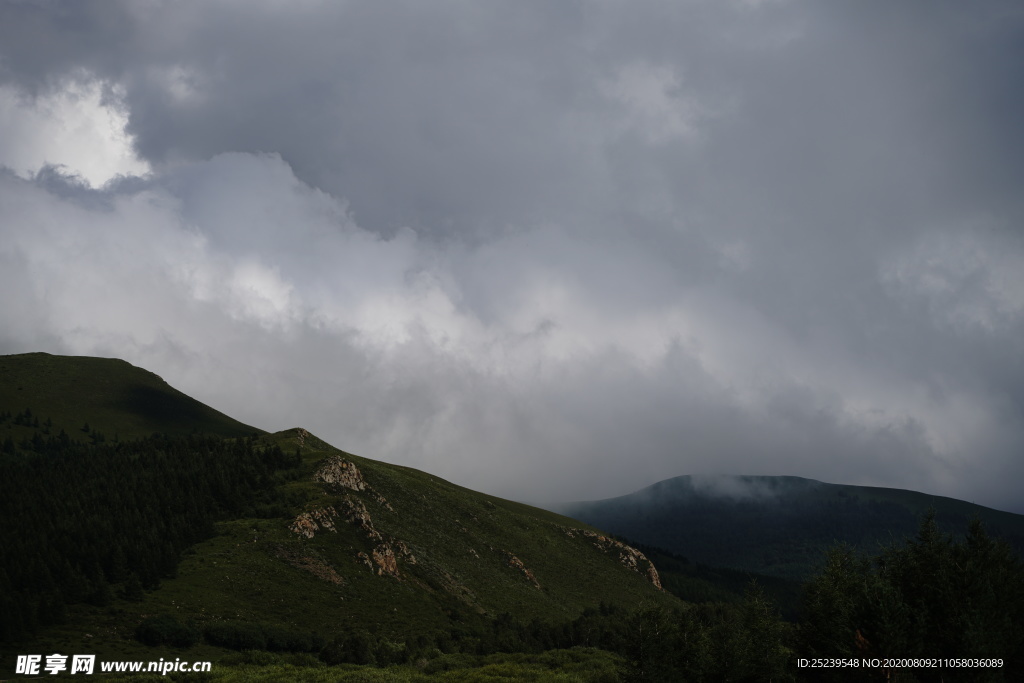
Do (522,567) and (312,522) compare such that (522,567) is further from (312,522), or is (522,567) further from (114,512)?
(114,512)

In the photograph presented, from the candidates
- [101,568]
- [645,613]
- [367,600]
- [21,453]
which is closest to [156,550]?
[101,568]

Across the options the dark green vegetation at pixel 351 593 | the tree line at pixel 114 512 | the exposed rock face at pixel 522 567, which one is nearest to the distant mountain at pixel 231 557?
the tree line at pixel 114 512

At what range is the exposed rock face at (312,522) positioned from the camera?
11912cm

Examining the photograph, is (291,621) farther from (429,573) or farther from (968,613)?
(968,613)

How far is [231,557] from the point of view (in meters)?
105

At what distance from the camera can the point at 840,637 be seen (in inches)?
1790

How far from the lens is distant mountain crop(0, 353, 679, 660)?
81.8 meters

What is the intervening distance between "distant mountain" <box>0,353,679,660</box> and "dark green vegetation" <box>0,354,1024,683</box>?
1.29ft

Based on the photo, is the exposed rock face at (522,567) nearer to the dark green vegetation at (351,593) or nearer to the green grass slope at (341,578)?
the green grass slope at (341,578)

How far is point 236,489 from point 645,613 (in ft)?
335

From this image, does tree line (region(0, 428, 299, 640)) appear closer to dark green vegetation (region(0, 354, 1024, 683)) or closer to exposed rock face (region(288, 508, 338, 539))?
dark green vegetation (region(0, 354, 1024, 683))

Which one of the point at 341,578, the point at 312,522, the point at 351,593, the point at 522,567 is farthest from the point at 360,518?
the point at 522,567

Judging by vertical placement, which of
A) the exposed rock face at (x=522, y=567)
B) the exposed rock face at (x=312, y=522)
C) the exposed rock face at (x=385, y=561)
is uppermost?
the exposed rock face at (x=312, y=522)

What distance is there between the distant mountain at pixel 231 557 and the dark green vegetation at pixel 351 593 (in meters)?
0.39
